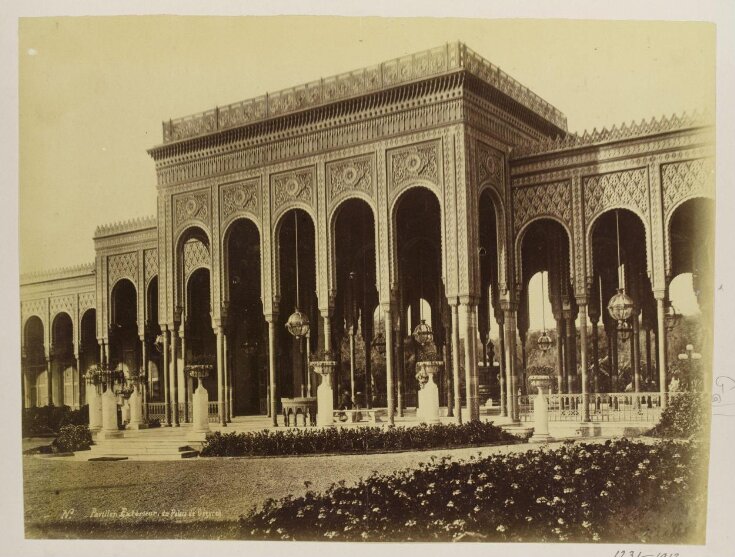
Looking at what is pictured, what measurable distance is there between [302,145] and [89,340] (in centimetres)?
732

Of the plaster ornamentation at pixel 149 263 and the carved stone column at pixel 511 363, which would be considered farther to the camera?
the plaster ornamentation at pixel 149 263

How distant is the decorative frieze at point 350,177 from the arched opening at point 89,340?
7.03 meters

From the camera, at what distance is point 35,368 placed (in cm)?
1459

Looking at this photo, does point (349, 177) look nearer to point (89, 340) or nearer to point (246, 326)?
point (246, 326)

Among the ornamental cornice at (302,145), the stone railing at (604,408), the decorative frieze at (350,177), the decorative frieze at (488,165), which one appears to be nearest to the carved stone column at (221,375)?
the ornamental cornice at (302,145)

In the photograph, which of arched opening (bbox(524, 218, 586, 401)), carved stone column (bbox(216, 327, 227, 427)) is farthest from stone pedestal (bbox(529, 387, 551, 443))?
carved stone column (bbox(216, 327, 227, 427))

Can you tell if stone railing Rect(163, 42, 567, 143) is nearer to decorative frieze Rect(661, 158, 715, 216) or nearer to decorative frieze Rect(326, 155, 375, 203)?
decorative frieze Rect(326, 155, 375, 203)

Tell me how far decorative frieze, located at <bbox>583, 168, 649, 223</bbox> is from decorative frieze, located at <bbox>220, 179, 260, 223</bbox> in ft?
19.0

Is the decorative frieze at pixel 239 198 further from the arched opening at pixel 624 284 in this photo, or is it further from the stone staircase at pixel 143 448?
the arched opening at pixel 624 284

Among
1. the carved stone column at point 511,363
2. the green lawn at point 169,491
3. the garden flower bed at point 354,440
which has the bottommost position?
the green lawn at point 169,491

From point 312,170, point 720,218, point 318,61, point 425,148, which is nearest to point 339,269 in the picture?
point 312,170

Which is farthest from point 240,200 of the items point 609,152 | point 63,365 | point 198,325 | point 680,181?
point 680,181

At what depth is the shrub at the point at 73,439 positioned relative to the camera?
39.6 ft

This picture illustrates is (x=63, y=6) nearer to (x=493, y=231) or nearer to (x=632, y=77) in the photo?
(x=632, y=77)
